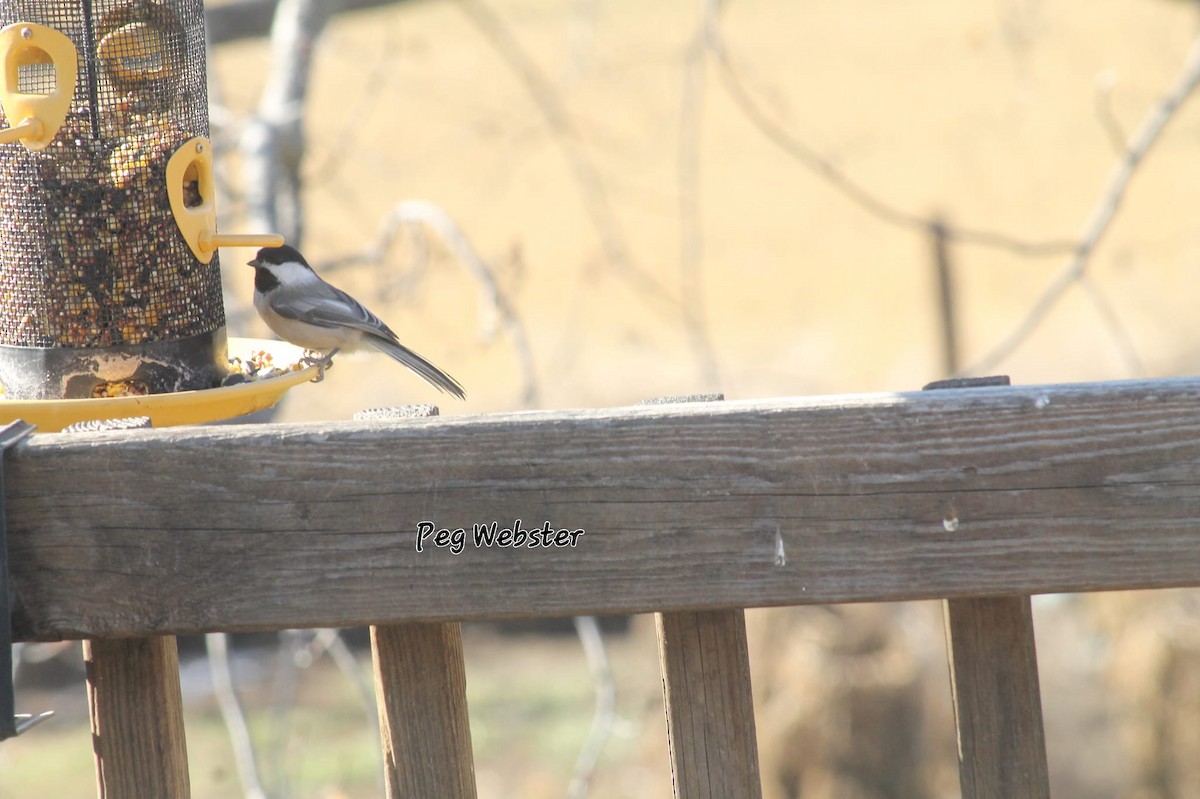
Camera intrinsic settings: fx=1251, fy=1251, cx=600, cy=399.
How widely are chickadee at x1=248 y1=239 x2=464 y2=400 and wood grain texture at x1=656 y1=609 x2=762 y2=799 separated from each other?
2.34 meters

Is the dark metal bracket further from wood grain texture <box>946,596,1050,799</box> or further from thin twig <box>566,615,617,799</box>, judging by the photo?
thin twig <box>566,615,617,799</box>

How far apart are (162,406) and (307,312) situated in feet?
6.04

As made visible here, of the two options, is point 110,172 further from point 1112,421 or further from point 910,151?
point 910,151

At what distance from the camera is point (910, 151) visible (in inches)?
734

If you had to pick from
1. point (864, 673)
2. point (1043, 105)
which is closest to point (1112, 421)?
point (864, 673)

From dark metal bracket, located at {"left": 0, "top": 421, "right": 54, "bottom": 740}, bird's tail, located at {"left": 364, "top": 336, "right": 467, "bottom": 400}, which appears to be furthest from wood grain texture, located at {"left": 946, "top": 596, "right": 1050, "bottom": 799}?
bird's tail, located at {"left": 364, "top": 336, "right": 467, "bottom": 400}

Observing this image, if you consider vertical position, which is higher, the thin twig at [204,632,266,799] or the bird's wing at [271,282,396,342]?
the bird's wing at [271,282,396,342]

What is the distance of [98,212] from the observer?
2574 millimetres

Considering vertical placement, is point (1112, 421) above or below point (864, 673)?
above

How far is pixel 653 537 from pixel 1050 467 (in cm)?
53

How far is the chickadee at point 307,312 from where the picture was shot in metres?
4.03

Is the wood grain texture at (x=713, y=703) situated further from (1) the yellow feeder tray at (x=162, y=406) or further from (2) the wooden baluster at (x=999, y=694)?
(1) the yellow feeder tray at (x=162, y=406)

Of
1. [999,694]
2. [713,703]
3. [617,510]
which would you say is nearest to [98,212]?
[617,510]

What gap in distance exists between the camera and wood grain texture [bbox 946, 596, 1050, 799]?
1.75 metres
